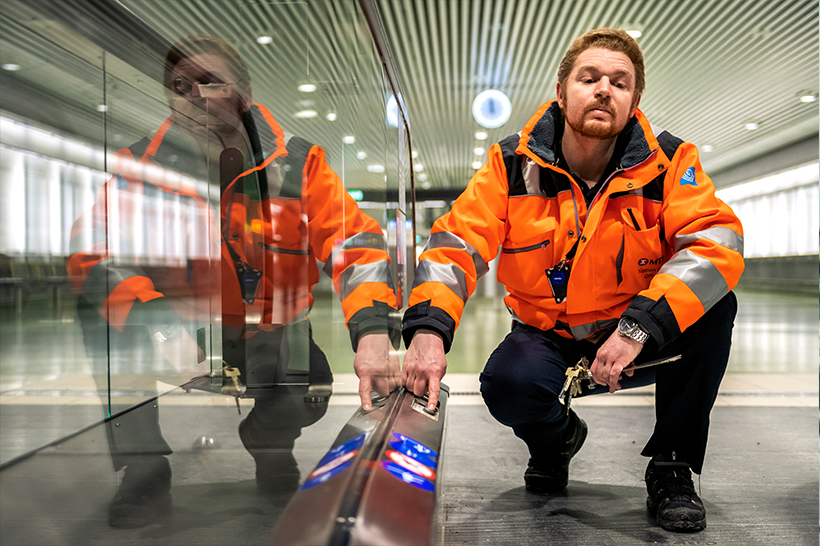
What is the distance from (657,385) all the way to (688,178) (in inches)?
19.8

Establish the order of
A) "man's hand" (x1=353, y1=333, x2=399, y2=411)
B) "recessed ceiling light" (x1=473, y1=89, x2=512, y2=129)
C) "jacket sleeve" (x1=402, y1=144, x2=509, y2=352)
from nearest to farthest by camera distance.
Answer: "man's hand" (x1=353, y1=333, x2=399, y2=411) < "jacket sleeve" (x1=402, y1=144, x2=509, y2=352) < "recessed ceiling light" (x1=473, y1=89, x2=512, y2=129)

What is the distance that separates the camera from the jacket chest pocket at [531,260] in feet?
4.51

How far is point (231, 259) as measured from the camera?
968 mm

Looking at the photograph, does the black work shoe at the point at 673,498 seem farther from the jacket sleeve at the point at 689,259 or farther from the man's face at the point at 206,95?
the man's face at the point at 206,95

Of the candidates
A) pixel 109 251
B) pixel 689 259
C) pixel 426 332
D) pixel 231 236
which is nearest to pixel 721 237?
pixel 689 259

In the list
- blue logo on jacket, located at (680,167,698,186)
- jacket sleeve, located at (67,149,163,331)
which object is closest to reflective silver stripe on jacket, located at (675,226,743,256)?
blue logo on jacket, located at (680,167,698,186)

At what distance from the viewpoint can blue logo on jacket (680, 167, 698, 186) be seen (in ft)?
4.26

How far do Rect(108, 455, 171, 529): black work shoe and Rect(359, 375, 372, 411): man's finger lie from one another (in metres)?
0.34

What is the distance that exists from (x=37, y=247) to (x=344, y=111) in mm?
607

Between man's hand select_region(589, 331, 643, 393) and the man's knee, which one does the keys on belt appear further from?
man's hand select_region(589, 331, 643, 393)

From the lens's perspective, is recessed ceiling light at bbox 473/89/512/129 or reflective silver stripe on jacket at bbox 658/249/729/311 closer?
reflective silver stripe on jacket at bbox 658/249/729/311

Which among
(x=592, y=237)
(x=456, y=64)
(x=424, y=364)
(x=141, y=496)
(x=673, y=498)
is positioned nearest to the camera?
(x=141, y=496)

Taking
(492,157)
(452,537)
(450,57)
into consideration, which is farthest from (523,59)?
(452,537)

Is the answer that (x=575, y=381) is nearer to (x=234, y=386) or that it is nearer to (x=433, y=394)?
(x=433, y=394)
